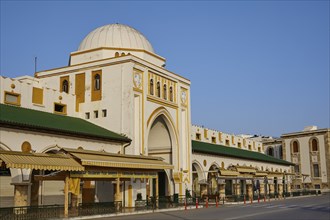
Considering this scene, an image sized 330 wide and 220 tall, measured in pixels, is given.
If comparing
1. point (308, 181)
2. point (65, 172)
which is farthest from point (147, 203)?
point (308, 181)

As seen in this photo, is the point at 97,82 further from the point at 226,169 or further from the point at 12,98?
the point at 226,169

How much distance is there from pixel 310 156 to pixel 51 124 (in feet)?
195

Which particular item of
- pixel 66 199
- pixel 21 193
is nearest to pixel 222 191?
pixel 66 199

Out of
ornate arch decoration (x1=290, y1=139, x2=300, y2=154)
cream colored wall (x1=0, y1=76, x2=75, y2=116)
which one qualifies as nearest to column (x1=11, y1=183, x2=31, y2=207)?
cream colored wall (x1=0, y1=76, x2=75, y2=116)

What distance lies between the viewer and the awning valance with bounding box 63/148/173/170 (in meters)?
24.2

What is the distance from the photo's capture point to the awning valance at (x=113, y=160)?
2417 cm

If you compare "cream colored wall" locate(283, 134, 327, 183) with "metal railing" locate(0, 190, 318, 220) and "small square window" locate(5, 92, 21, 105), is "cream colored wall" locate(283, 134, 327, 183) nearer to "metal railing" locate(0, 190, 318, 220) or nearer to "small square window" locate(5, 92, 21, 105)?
"metal railing" locate(0, 190, 318, 220)

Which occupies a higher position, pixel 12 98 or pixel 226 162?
pixel 12 98

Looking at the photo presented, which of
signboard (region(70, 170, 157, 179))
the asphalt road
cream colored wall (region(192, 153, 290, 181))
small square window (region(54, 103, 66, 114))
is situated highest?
small square window (region(54, 103, 66, 114))

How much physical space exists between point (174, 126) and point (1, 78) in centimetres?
1645

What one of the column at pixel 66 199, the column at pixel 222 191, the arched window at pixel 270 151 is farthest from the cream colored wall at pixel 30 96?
the arched window at pixel 270 151

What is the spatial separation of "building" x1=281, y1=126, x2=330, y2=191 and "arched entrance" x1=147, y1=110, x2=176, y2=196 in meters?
40.2

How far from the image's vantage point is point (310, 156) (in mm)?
77188

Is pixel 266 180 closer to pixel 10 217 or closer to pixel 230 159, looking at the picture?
pixel 230 159
